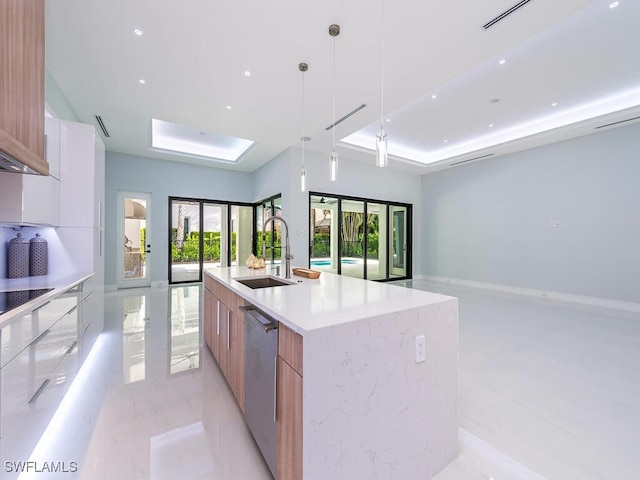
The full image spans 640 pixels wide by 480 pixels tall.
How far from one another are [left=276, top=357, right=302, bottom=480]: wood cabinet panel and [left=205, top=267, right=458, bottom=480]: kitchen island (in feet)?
0.03

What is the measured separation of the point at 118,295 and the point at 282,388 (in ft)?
19.8

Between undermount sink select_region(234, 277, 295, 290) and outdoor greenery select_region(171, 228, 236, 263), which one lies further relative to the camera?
outdoor greenery select_region(171, 228, 236, 263)

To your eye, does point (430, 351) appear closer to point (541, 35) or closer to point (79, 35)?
point (541, 35)

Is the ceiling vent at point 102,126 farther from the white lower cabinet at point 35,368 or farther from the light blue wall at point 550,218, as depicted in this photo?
the light blue wall at point 550,218

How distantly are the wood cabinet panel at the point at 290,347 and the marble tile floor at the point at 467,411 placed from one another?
2.46ft

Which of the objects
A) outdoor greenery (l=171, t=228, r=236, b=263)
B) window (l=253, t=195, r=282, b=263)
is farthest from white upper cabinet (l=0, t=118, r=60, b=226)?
outdoor greenery (l=171, t=228, r=236, b=263)

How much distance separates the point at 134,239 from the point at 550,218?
928cm

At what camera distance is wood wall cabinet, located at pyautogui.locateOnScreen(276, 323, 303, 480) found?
3.64 ft

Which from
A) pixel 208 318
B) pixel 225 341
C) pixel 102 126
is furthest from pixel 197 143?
pixel 225 341

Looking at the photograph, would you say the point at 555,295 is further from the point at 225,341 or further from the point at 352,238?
the point at 225,341

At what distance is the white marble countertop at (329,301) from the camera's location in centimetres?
121

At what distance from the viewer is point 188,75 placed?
131 inches

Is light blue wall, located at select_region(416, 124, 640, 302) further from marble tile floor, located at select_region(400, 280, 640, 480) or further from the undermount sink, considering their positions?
the undermount sink

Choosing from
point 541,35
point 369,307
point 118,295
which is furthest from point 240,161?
point 369,307
